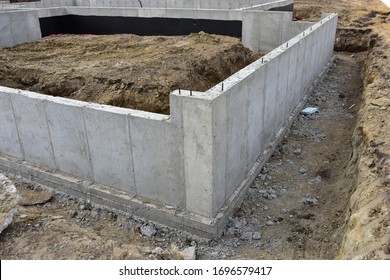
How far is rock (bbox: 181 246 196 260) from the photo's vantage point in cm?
443

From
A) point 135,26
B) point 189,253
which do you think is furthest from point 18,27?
point 189,253

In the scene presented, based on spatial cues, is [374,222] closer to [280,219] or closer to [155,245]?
[280,219]

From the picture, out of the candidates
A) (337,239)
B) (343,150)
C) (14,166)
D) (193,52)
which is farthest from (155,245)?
(193,52)

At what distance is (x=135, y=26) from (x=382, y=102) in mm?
9914

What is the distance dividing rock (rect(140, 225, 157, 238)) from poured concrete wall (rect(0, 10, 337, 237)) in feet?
0.50

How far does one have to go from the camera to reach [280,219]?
5.28m

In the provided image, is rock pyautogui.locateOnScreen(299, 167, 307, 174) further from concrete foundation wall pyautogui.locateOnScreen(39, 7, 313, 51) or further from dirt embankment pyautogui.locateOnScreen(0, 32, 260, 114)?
concrete foundation wall pyautogui.locateOnScreen(39, 7, 313, 51)

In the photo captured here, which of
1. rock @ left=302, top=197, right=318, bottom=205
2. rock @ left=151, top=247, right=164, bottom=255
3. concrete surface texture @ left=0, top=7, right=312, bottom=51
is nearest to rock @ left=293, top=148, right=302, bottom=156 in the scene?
rock @ left=302, top=197, right=318, bottom=205

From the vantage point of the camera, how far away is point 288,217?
5336 mm

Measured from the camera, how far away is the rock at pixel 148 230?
502 cm

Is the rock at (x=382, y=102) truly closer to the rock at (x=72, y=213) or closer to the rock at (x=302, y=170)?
the rock at (x=302, y=170)

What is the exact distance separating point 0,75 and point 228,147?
6299 mm

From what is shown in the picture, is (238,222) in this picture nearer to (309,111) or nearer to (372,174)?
(372,174)

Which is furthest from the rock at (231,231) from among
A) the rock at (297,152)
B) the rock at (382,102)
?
the rock at (382,102)
